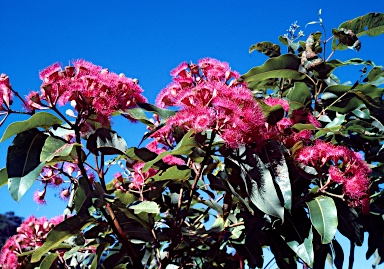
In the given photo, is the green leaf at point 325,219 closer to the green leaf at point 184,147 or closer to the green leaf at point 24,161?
the green leaf at point 184,147

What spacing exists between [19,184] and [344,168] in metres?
1.10

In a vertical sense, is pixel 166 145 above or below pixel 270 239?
above

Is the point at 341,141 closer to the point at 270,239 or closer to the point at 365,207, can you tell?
the point at 365,207

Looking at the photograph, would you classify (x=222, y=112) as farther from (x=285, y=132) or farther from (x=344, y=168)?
(x=344, y=168)

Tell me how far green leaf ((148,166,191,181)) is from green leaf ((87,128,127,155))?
158 mm

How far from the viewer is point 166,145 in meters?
1.95

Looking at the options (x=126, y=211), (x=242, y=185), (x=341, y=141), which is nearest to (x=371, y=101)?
(x=341, y=141)

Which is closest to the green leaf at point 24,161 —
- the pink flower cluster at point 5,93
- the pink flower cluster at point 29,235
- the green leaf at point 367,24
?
the pink flower cluster at point 5,93

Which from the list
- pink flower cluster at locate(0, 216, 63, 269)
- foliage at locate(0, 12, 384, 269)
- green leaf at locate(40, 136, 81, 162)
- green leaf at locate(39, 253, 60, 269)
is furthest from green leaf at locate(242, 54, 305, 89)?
pink flower cluster at locate(0, 216, 63, 269)

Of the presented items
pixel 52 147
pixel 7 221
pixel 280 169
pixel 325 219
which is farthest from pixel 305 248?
pixel 7 221

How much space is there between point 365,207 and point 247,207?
44 centimetres

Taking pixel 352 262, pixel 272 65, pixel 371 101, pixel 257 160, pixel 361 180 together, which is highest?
pixel 272 65

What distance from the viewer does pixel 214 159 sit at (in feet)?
6.70

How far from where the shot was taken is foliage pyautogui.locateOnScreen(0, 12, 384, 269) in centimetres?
152
